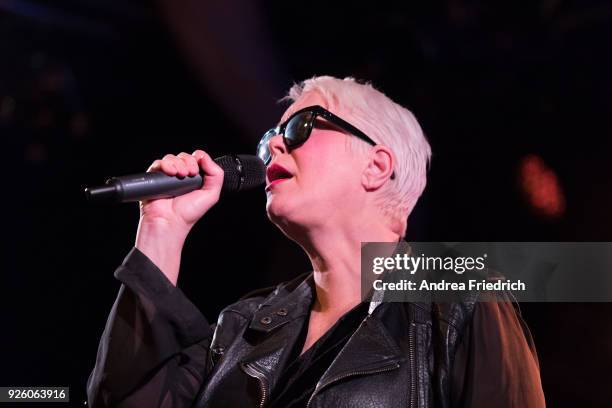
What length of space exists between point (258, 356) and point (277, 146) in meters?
0.69

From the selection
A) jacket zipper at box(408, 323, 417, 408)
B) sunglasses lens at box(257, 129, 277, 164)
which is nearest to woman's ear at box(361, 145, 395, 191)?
sunglasses lens at box(257, 129, 277, 164)

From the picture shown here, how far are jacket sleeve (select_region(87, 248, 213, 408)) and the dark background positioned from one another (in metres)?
1.41

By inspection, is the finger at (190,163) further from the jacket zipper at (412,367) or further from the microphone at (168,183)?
the jacket zipper at (412,367)

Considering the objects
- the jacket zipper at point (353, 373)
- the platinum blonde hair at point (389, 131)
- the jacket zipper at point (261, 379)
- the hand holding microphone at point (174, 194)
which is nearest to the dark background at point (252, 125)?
the platinum blonde hair at point (389, 131)

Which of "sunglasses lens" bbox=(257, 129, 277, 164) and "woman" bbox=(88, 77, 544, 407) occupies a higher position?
"sunglasses lens" bbox=(257, 129, 277, 164)

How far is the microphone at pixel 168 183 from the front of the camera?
1598 mm

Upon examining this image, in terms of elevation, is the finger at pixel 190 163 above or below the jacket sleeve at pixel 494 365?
above

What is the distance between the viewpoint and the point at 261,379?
1.82m

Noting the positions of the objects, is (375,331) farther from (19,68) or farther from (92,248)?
(19,68)

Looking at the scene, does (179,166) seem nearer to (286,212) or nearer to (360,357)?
(286,212)

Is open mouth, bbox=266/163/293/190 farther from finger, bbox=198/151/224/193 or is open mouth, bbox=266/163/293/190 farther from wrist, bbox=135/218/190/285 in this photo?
wrist, bbox=135/218/190/285

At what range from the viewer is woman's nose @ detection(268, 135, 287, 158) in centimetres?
211

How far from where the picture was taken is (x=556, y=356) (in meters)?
2.47

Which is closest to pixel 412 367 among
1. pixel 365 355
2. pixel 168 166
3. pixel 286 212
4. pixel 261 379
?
pixel 365 355
